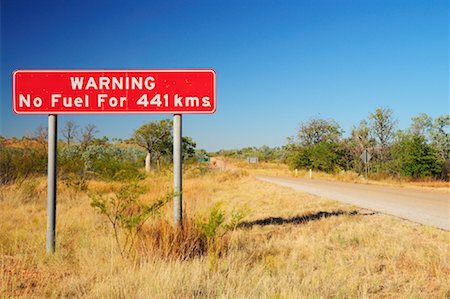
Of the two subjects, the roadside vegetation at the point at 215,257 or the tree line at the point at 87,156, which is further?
the tree line at the point at 87,156

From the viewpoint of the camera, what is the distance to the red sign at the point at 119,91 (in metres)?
5.89

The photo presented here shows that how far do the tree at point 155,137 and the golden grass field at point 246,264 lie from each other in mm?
23572

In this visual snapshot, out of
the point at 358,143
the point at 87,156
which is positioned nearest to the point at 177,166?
the point at 87,156

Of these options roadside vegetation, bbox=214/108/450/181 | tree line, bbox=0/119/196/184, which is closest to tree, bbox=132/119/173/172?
tree line, bbox=0/119/196/184

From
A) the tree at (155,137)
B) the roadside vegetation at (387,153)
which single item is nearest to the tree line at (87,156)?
Answer: the tree at (155,137)

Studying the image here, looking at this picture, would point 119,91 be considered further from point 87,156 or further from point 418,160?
point 418,160

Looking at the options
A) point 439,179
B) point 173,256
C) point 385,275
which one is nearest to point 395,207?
point 385,275

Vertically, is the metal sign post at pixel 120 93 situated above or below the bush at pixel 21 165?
above

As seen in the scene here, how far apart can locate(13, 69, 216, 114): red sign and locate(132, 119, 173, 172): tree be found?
980 inches

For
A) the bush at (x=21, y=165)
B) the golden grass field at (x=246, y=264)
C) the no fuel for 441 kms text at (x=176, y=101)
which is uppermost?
the no fuel for 441 kms text at (x=176, y=101)

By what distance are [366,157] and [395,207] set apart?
→ 21.4 m

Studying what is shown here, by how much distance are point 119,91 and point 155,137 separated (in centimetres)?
2600

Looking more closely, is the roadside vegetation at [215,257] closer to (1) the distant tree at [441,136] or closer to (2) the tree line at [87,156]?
(2) the tree line at [87,156]

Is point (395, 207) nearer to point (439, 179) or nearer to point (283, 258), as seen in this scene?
point (283, 258)
